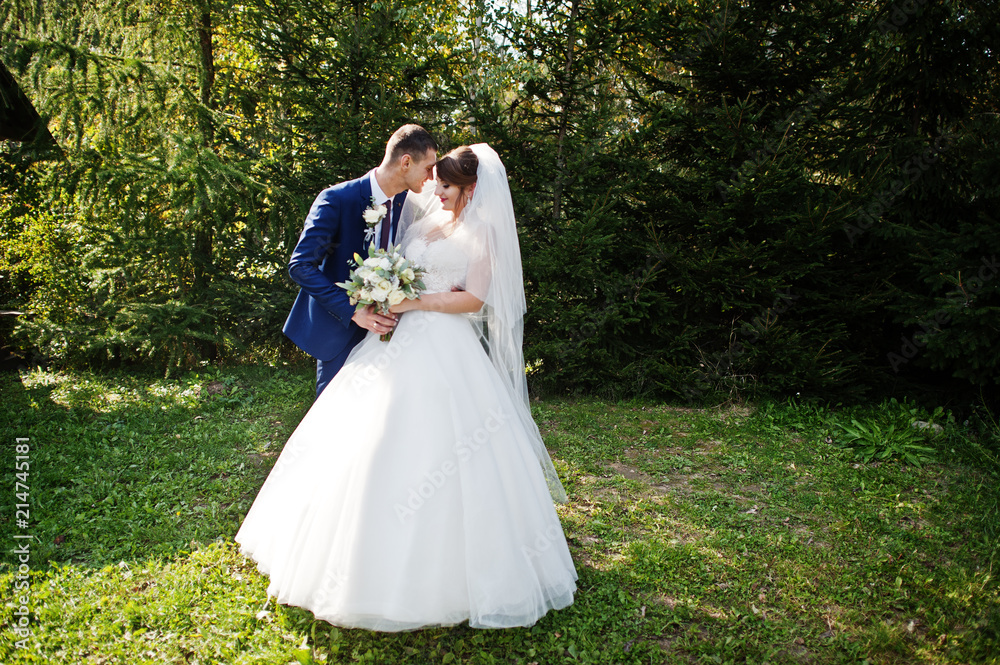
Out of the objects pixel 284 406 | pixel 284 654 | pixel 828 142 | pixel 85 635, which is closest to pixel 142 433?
pixel 284 406

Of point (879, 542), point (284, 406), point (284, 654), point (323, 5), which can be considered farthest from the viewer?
point (323, 5)

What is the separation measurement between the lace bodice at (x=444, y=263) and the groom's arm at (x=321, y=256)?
45 cm

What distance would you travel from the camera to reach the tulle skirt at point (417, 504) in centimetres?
241

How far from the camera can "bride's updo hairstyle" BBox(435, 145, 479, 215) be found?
296 cm

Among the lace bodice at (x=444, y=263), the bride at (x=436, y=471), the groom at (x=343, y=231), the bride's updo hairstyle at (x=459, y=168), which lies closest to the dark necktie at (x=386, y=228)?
the groom at (x=343, y=231)

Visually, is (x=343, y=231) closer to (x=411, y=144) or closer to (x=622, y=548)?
(x=411, y=144)

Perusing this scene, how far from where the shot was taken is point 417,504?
2463 millimetres

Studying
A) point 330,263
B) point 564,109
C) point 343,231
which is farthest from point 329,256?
point 564,109

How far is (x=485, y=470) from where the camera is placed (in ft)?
8.45

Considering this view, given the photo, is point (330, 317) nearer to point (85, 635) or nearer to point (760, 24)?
point (85, 635)

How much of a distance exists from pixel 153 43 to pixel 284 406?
5.06m

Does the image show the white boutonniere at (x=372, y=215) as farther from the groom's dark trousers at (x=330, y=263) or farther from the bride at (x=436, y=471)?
the bride at (x=436, y=471)

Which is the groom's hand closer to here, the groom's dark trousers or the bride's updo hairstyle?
the groom's dark trousers

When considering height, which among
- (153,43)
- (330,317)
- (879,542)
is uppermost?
(153,43)
